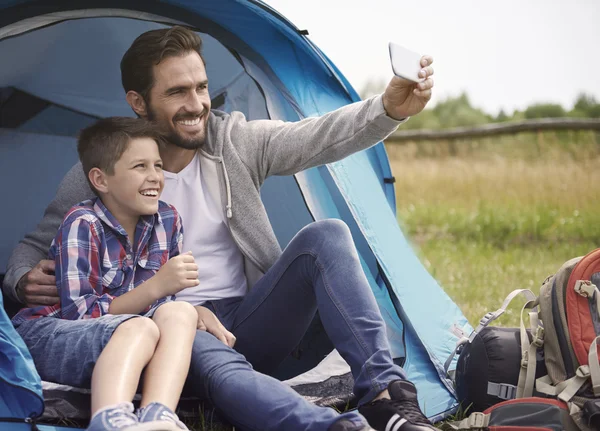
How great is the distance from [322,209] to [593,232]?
10.3 feet

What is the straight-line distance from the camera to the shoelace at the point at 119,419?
166cm

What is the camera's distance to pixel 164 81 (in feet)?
8.13

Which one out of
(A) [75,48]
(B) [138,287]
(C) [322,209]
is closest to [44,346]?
(B) [138,287]

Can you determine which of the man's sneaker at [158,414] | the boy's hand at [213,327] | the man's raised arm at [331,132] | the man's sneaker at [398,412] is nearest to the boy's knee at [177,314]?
the boy's hand at [213,327]

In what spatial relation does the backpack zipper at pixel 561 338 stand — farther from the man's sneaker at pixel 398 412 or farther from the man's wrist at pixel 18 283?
the man's wrist at pixel 18 283

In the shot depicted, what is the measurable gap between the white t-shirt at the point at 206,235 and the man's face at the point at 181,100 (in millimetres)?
120

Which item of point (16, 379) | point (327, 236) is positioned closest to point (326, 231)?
point (327, 236)

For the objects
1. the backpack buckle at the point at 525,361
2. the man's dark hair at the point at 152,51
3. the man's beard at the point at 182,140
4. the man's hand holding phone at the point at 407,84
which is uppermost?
the man's dark hair at the point at 152,51

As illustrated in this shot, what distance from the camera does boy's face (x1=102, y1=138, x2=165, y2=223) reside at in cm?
224

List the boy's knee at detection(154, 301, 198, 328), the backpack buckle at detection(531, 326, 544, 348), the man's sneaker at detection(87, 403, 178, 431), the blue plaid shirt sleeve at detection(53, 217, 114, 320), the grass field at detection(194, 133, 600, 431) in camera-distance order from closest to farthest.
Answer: the man's sneaker at detection(87, 403, 178, 431), the boy's knee at detection(154, 301, 198, 328), the blue plaid shirt sleeve at detection(53, 217, 114, 320), the backpack buckle at detection(531, 326, 544, 348), the grass field at detection(194, 133, 600, 431)

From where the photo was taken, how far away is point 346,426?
1.76 m

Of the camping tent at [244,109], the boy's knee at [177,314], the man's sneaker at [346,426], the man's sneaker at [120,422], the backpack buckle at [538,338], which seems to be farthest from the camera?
the camping tent at [244,109]

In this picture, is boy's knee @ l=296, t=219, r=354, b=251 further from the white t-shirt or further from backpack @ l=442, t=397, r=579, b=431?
backpack @ l=442, t=397, r=579, b=431

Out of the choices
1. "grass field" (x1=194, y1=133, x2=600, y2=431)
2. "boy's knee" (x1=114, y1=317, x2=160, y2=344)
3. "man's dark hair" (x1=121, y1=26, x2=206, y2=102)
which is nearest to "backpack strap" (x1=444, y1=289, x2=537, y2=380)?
"boy's knee" (x1=114, y1=317, x2=160, y2=344)
